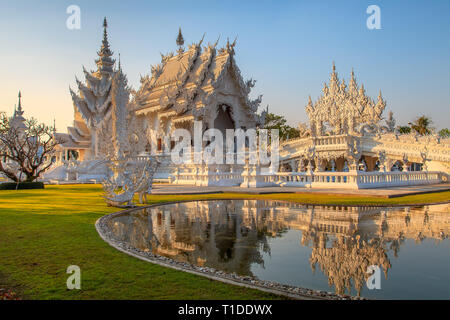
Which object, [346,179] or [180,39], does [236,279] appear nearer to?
[346,179]

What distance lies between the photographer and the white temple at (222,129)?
19578mm

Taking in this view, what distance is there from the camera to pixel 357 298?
3518mm

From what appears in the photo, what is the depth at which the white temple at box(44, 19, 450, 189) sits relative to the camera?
19578mm

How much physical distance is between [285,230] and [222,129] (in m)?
28.3

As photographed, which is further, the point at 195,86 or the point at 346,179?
the point at 195,86

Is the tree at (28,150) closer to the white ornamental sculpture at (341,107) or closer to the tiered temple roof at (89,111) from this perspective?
the tiered temple roof at (89,111)

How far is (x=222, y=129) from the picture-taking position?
3531 centimetres

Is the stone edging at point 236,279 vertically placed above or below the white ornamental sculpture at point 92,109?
below

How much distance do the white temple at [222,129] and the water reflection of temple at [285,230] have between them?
282 inches

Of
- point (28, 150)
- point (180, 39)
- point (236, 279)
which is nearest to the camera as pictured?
point (236, 279)

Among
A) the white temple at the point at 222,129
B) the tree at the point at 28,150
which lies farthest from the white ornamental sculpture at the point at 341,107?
the tree at the point at 28,150

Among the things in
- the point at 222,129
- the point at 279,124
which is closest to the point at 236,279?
the point at 222,129

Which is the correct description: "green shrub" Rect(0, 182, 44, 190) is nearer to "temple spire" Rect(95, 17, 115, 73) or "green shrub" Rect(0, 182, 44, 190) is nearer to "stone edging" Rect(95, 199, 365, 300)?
"stone edging" Rect(95, 199, 365, 300)

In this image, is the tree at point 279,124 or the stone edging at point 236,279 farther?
the tree at point 279,124
